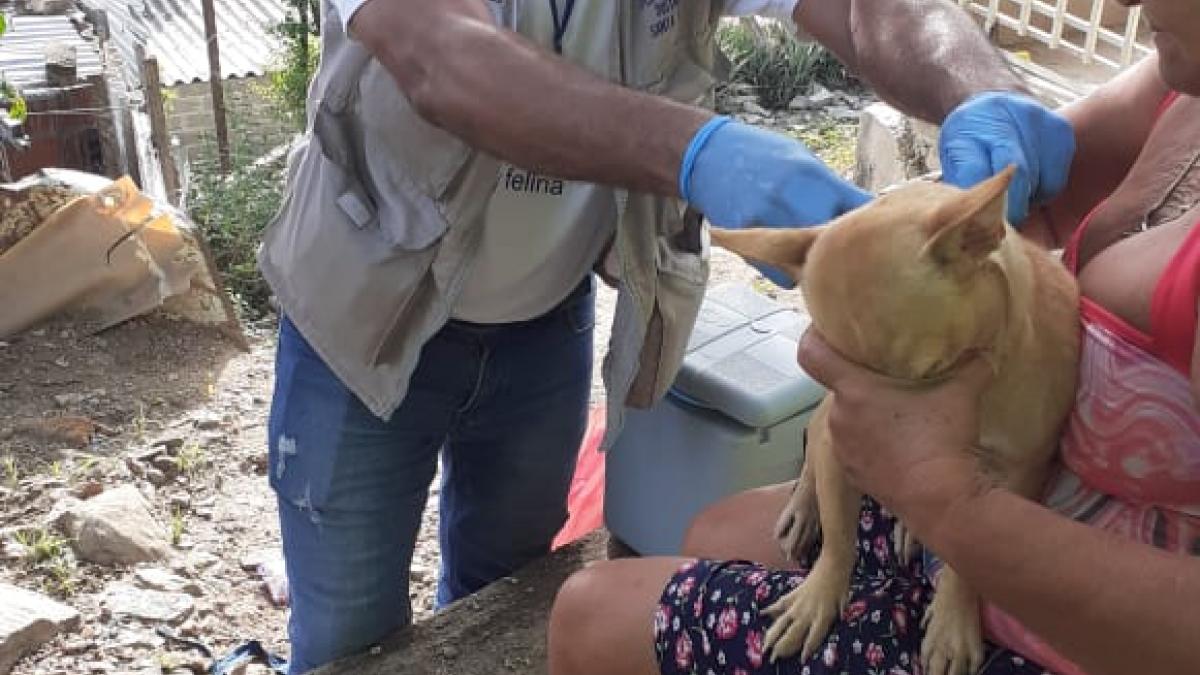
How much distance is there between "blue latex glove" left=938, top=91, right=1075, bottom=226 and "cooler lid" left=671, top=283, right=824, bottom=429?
774 mm

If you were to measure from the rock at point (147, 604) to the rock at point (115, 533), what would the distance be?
0.13 meters

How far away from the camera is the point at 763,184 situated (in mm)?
1669

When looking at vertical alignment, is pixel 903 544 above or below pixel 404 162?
below

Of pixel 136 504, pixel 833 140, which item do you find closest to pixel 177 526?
pixel 136 504

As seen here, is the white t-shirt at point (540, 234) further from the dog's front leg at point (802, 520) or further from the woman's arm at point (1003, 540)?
the woman's arm at point (1003, 540)

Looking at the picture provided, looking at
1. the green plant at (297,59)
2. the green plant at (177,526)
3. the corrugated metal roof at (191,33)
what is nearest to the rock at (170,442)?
the green plant at (177,526)

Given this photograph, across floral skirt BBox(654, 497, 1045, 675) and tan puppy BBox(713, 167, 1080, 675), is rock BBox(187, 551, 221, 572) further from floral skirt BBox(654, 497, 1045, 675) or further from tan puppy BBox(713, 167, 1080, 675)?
tan puppy BBox(713, 167, 1080, 675)

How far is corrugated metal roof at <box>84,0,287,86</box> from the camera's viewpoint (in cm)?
1024

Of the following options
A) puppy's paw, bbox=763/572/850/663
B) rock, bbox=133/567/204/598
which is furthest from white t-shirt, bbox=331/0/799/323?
rock, bbox=133/567/204/598

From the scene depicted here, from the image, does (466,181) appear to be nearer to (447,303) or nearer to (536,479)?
(447,303)

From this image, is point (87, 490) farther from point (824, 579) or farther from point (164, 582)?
point (824, 579)

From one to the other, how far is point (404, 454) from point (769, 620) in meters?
1.04

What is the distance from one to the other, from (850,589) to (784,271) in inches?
21.1

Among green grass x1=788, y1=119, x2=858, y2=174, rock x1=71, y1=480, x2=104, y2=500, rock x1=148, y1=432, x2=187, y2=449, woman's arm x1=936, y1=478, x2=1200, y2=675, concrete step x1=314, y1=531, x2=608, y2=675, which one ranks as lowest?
green grass x1=788, y1=119, x2=858, y2=174
